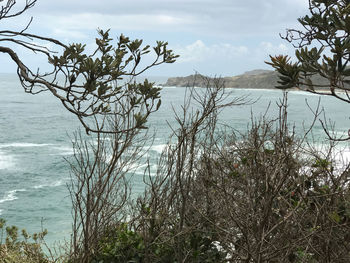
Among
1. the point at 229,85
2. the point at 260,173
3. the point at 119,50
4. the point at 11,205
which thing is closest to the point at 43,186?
the point at 11,205

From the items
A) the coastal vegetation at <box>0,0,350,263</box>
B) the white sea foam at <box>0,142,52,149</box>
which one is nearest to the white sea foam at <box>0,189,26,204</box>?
the white sea foam at <box>0,142,52,149</box>

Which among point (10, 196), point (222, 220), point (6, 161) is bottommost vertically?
point (10, 196)

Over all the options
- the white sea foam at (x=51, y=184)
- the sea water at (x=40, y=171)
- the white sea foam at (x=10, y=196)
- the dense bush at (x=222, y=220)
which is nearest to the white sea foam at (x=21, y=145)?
the sea water at (x=40, y=171)

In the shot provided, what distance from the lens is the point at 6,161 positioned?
30.7 meters

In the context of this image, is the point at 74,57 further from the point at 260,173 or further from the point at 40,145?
the point at 40,145

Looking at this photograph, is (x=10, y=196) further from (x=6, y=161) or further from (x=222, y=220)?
(x=222, y=220)

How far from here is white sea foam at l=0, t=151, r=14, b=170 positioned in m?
29.0

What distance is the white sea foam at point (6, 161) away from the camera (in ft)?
95.1

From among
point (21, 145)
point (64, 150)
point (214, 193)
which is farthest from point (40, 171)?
point (214, 193)

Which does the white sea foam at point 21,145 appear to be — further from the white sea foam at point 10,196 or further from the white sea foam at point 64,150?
the white sea foam at point 10,196

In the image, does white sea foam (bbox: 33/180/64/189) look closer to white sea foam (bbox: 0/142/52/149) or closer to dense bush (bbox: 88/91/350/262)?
white sea foam (bbox: 0/142/52/149)

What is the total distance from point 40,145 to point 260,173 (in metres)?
33.9

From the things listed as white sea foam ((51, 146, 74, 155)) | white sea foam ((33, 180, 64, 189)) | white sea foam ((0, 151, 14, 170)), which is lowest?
white sea foam ((33, 180, 64, 189))

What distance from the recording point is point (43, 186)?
958 inches
